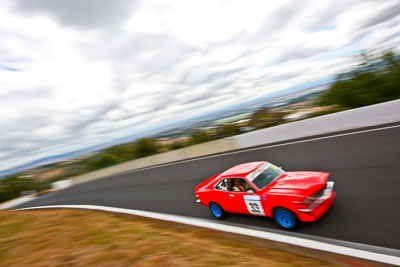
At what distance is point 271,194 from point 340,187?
7.98ft

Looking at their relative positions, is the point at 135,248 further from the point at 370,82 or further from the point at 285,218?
the point at 370,82

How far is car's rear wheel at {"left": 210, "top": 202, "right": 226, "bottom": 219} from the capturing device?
607 centimetres

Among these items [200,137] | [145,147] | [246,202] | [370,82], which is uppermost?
[370,82]

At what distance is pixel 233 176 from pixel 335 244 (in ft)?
7.99

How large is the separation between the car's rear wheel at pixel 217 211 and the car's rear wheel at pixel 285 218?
1.56 m

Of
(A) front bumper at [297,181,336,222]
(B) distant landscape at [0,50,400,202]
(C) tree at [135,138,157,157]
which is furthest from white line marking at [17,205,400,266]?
(C) tree at [135,138,157,157]

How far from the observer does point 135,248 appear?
452 centimetres

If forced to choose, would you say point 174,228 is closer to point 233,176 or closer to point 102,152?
point 233,176

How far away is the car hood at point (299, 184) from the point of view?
454 cm

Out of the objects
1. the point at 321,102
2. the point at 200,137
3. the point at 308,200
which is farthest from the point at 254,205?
the point at 200,137

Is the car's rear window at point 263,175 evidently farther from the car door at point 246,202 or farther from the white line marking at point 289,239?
the white line marking at point 289,239

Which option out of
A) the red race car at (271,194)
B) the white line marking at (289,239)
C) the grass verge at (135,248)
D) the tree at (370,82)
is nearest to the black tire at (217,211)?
the red race car at (271,194)

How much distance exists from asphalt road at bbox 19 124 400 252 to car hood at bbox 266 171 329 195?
0.81m

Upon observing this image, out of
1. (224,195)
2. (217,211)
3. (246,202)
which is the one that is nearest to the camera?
(246,202)
